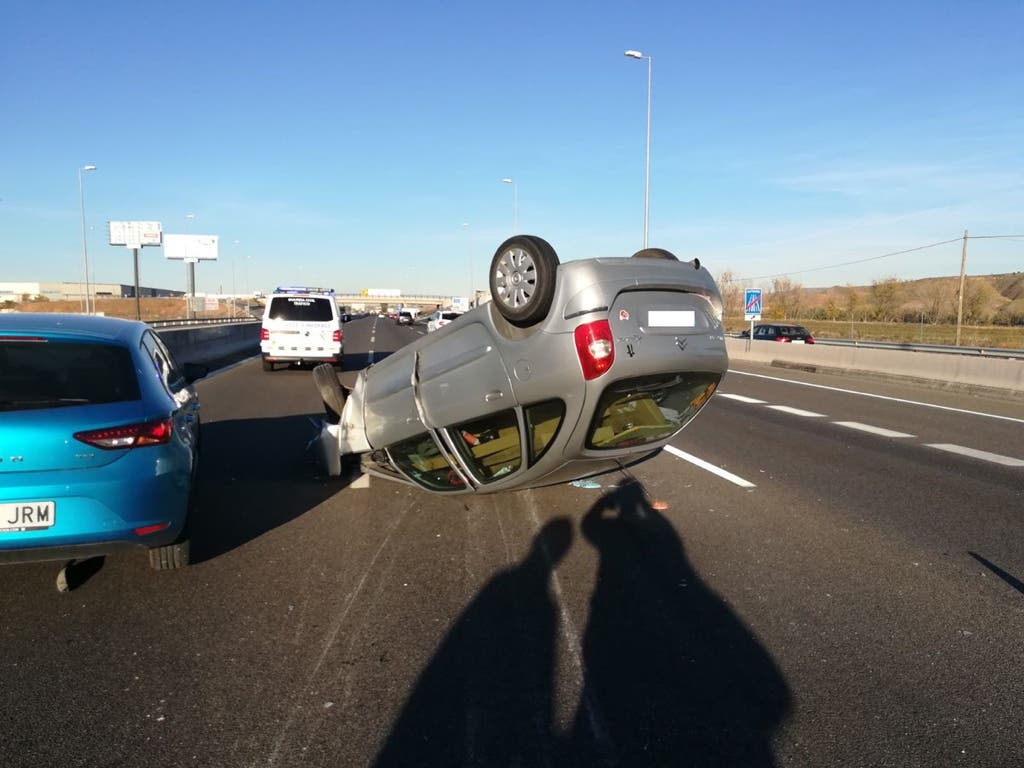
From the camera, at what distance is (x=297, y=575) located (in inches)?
201

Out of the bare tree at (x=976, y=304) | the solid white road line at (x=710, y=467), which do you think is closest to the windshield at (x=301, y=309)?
the solid white road line at (x=710, y=467)

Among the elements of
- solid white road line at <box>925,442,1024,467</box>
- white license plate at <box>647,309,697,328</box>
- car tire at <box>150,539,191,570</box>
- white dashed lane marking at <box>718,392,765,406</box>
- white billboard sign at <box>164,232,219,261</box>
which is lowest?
white dashed lane marking at <box>718,392,765,406</box>

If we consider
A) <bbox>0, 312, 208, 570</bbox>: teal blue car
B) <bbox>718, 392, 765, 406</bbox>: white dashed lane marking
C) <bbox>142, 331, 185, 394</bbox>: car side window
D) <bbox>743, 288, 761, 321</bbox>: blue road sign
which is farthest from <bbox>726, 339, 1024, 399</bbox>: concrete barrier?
<bbox>0, 312, 208, 570</bbox>: teal blue car

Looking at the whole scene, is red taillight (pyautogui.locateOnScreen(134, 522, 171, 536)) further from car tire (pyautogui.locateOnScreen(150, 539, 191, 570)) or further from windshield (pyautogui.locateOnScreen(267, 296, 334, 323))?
windshield (pyautogui.locateOnScreen(267, 296, 334, 323))

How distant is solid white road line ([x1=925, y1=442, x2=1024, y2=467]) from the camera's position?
9398mm

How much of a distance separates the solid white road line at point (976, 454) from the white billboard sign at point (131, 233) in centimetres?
7424

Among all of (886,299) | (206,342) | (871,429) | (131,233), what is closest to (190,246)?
(131,233)

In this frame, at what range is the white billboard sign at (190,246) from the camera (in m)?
80.9

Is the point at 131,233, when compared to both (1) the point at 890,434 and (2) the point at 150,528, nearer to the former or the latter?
(1) the point at 890,434

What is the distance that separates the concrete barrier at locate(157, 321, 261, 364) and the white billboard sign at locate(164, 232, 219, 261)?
168 feet

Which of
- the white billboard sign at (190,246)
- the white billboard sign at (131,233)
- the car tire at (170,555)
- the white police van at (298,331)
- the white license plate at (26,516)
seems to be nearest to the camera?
the white license plate at (26,516)

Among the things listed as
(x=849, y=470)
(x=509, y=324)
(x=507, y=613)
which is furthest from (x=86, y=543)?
(x=849, y=470)

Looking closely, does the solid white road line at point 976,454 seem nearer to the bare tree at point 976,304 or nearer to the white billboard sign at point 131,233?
the bare tree at point 976,304

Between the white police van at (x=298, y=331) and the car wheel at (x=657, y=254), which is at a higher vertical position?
the car wheel at (x=657, y=254)
